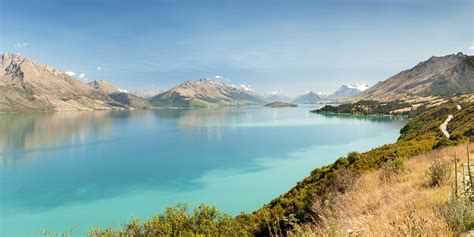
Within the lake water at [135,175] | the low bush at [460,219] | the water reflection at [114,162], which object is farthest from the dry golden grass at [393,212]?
the water reflection at [114,162]

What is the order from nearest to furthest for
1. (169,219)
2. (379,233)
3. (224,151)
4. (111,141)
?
(379,233), (169,219), (224,151), (111,141)

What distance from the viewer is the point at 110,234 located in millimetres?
20641

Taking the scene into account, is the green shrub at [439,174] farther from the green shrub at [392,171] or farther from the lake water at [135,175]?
the lake water at [135,175]

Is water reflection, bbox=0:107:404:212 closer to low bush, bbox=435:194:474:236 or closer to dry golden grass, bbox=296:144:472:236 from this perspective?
dry golden grass, bbox=296:144:472:236

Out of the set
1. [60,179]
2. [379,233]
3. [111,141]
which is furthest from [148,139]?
[379,233]

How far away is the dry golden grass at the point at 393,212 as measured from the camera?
4754 millimetres

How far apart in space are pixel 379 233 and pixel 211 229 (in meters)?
19.9

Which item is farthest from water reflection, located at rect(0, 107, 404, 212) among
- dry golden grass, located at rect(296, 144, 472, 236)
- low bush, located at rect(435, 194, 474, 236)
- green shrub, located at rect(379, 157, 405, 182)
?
low bush, located at rect(435, 194, 474, 236)

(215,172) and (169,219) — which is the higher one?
(169,219)

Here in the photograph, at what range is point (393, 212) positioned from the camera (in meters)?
6.86

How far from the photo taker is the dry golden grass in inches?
187

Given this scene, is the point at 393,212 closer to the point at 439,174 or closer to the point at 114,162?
the point at 439,174

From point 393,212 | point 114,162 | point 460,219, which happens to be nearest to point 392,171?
point 393,212

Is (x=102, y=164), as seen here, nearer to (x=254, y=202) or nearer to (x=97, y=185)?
(x=97, y=185)
